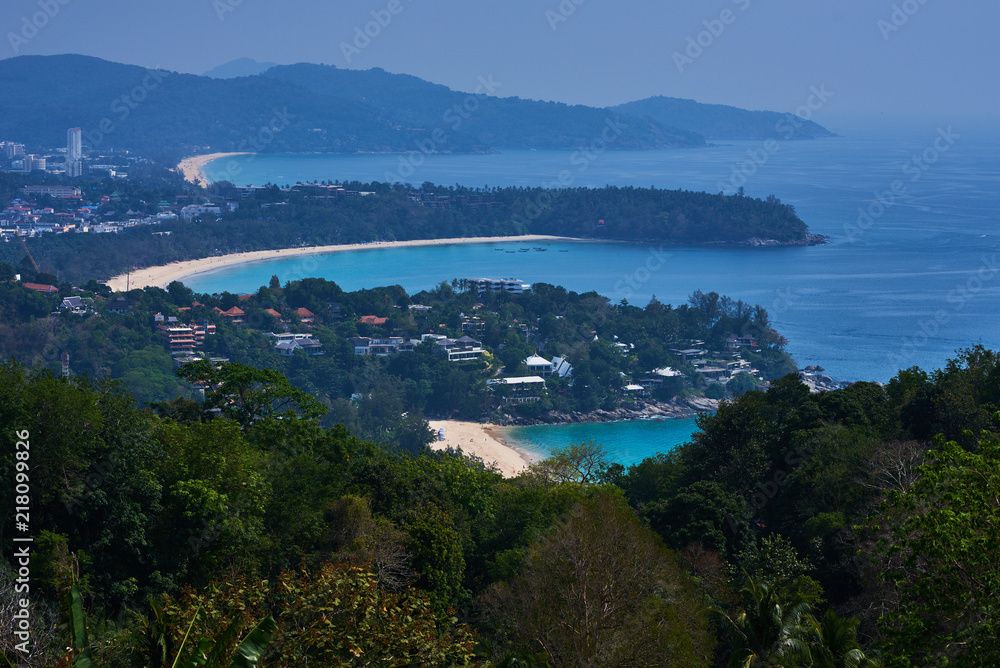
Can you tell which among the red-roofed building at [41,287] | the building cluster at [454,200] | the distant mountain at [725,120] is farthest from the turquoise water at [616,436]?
the distant mountain at [725,120]

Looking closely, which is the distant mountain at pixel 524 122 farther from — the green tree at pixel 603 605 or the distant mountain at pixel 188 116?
the green tree at pixel 603 605

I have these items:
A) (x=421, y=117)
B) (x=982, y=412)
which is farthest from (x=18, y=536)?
(x=421, y=117)

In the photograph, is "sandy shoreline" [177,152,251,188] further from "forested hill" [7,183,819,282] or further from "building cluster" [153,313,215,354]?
"building cluster" [153,313,215,354]

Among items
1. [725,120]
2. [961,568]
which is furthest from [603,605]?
[725,120]

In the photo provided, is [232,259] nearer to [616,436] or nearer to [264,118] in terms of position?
[616,436]

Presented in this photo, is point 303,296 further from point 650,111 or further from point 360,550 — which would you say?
point 650,111

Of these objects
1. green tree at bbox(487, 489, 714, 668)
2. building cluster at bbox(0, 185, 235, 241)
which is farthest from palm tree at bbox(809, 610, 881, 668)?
building cluster at bbox(0, 185, 235, 241)
